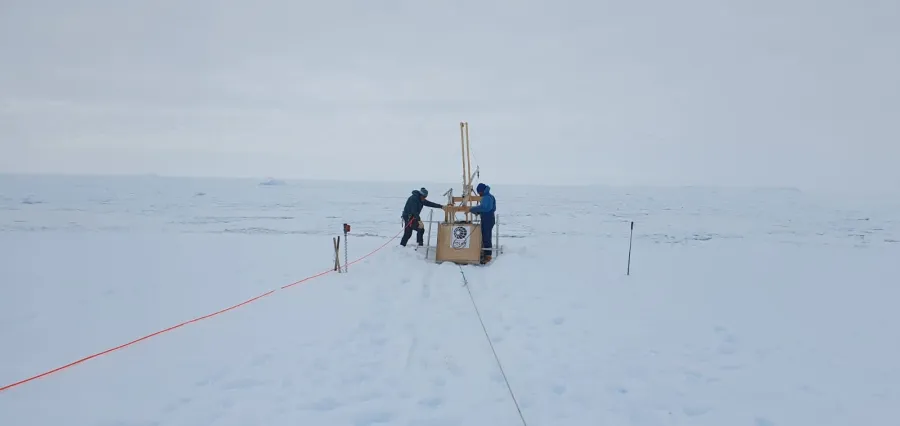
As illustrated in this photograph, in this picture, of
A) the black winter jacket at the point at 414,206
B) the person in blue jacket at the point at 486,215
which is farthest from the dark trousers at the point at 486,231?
the black winter jacket at the point at 414,206

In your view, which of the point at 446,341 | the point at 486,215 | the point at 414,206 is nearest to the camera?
the point at 446,341

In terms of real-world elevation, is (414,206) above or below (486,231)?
above

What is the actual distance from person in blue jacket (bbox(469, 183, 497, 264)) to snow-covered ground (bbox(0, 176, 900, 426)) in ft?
1.02

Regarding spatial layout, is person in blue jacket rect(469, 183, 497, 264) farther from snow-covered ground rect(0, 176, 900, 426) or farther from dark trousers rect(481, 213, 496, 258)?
snow-covered ground rect(0, 176, 900, 426)

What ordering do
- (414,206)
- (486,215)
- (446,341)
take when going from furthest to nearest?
(414,206) < (486,215) < (446,341)

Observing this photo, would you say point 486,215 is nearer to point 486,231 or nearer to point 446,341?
point 486,231

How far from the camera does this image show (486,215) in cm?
880

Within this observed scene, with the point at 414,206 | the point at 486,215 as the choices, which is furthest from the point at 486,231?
the point at 414,206

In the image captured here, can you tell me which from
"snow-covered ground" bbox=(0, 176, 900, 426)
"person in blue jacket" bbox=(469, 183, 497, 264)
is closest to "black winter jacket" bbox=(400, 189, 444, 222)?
"snow-covered ground" bbox=(0, 176, 900, 426)

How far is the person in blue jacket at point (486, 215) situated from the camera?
869 centimetres

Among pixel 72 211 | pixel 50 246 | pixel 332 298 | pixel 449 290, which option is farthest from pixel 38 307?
pixel 72 211

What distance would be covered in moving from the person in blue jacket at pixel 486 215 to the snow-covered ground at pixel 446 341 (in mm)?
310

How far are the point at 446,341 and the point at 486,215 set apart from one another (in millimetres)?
4333

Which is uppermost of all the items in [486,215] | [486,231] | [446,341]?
[486,215]
